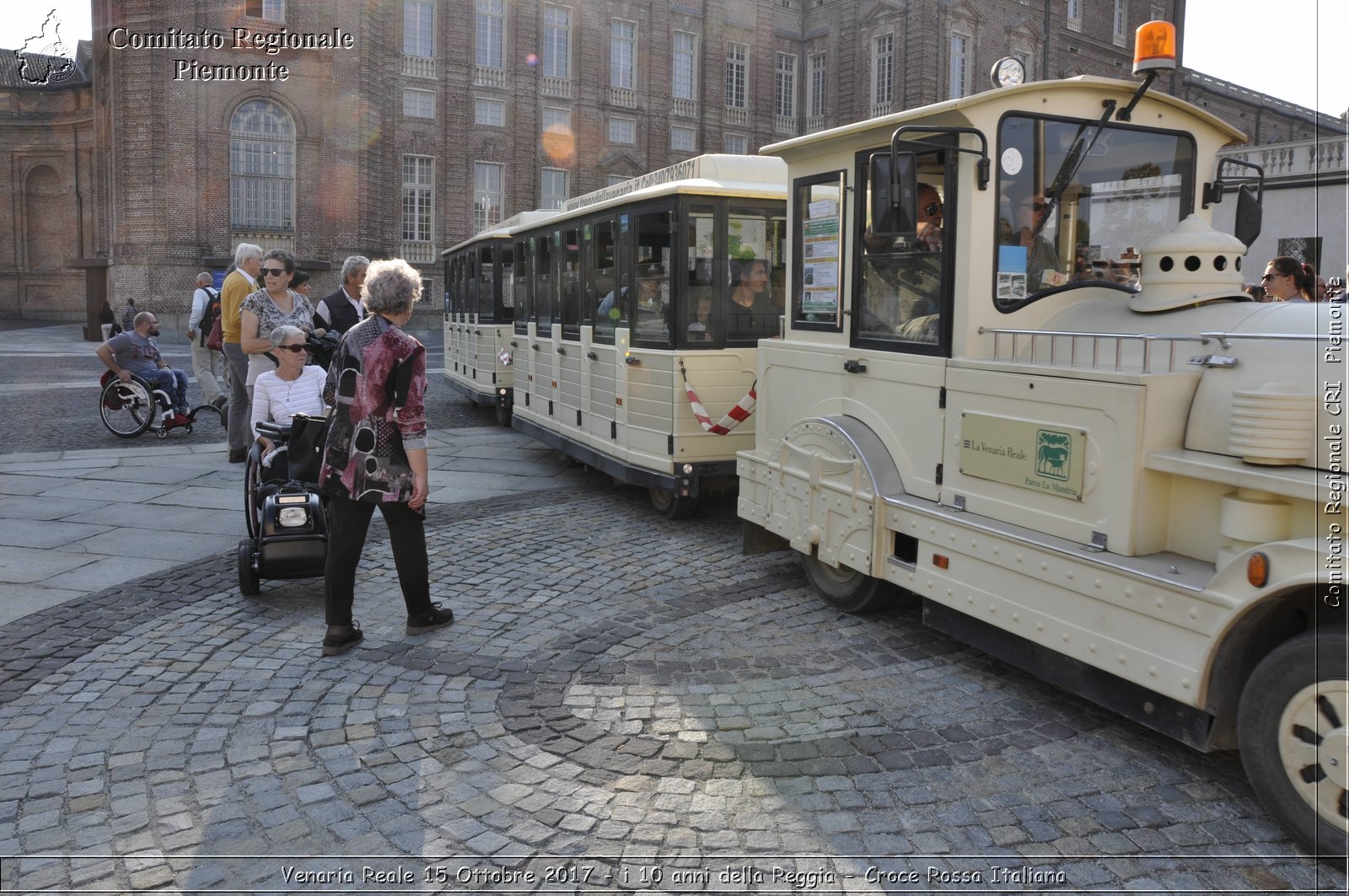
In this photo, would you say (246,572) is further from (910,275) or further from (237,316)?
(910,275)

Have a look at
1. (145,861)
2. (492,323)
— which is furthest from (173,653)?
(492,323)

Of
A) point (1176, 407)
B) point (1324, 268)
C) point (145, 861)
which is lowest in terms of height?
point (145, 861)

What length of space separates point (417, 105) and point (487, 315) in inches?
1020

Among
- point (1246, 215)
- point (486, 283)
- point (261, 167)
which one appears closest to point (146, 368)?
point (486, 283)

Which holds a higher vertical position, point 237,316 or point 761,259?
point 761,259

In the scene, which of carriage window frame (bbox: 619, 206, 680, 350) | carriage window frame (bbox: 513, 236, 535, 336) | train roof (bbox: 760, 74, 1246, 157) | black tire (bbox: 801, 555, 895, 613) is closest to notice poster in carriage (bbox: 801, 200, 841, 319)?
train roof (bbox: 760, 74, 1246, 157)

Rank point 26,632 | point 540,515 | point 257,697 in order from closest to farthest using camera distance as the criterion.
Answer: point 257,697
point 26,632
point 540,515

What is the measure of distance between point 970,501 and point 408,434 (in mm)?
2859

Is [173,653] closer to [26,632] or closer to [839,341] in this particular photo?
[26,632]

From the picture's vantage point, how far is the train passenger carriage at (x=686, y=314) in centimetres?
817

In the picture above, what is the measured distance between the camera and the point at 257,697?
15.6 feet

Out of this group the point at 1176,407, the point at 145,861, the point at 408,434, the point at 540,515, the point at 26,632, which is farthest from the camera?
the point at 540,515

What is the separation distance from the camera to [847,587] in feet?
19.5

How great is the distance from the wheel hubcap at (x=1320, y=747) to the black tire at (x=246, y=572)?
549 centimetres
